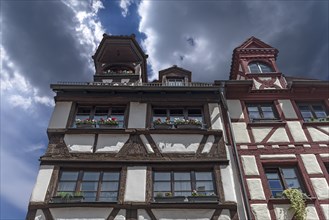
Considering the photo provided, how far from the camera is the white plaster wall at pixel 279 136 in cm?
1183

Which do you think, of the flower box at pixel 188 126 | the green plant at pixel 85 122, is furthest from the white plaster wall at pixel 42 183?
the flower box at pixel 188 126

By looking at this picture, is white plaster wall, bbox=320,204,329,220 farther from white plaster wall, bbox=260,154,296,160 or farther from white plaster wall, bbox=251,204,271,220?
white plaster wall, bbox=260,154,296,160

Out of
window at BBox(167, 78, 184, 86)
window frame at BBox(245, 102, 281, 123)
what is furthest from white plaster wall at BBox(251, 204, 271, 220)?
window at BBox(167, 78, 184, 86)

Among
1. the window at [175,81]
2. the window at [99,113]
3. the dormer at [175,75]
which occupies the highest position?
the dormer at [175,75]

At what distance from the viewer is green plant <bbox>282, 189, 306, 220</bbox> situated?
9.51 metres

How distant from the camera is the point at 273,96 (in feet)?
44.4

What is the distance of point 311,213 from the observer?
9719mm

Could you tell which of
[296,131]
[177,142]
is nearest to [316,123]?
[296,131]

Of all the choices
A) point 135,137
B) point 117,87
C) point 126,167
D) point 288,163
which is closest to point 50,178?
point 126,167

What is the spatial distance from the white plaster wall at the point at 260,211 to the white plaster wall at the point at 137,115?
16.2 feet

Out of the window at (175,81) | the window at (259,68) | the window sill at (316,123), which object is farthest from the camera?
the window at (259,68)

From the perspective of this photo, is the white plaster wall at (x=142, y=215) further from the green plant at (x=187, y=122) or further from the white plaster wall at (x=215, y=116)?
the white plaster wall at (x=215, y=116)

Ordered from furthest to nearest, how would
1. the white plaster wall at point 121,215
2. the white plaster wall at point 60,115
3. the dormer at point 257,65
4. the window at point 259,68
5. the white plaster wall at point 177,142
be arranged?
the window at point 259,68
the dormer at point 257,65
the white plaster wall at point 60,115
the white plaster wall at point 177,142
the white plaster wall at point 121,215

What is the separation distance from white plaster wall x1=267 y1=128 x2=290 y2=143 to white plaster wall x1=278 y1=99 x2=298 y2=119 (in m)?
0.88
